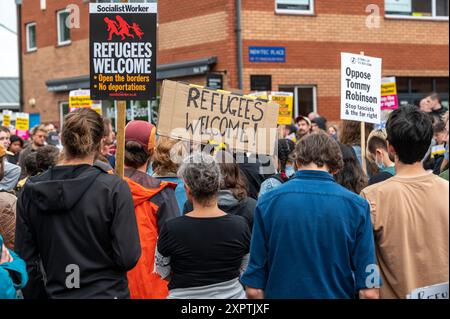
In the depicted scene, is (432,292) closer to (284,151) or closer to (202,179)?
(202,179)

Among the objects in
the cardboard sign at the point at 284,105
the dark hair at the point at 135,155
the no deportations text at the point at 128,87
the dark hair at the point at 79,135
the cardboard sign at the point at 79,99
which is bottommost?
the dark hair at the point at 135,155

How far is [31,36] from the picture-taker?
1092 inches

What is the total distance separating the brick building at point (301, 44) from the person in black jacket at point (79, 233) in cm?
1515

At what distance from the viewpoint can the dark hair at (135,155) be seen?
5074 millimetres

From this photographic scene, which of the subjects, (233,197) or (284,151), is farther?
(284,151)

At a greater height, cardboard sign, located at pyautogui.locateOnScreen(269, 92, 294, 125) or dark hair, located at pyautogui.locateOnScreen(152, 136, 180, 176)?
cardboard sign, located at pyautogui.locateOnScreen(269, 92, 294, 125)

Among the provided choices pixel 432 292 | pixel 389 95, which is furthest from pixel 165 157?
pixel 389 95

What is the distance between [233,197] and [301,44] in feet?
51.2

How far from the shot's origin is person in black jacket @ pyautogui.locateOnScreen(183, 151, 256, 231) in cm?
515

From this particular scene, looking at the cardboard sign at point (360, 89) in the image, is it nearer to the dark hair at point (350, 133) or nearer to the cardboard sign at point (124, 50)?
the dark hair at point (350, 133)

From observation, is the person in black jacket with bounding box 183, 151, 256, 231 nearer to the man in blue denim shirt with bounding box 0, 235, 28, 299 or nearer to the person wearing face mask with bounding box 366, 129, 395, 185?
the person wearing face mask with bounding box 366, 129, 395, 185

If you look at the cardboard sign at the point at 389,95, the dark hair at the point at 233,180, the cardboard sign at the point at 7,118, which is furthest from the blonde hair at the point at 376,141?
the cardboard sign at the point at 7,118

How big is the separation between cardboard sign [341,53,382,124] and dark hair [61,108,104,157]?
4237 mm

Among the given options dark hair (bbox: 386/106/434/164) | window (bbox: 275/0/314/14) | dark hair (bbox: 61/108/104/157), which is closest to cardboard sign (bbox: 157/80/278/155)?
dark hair (bbox: 61/108/104/157)
